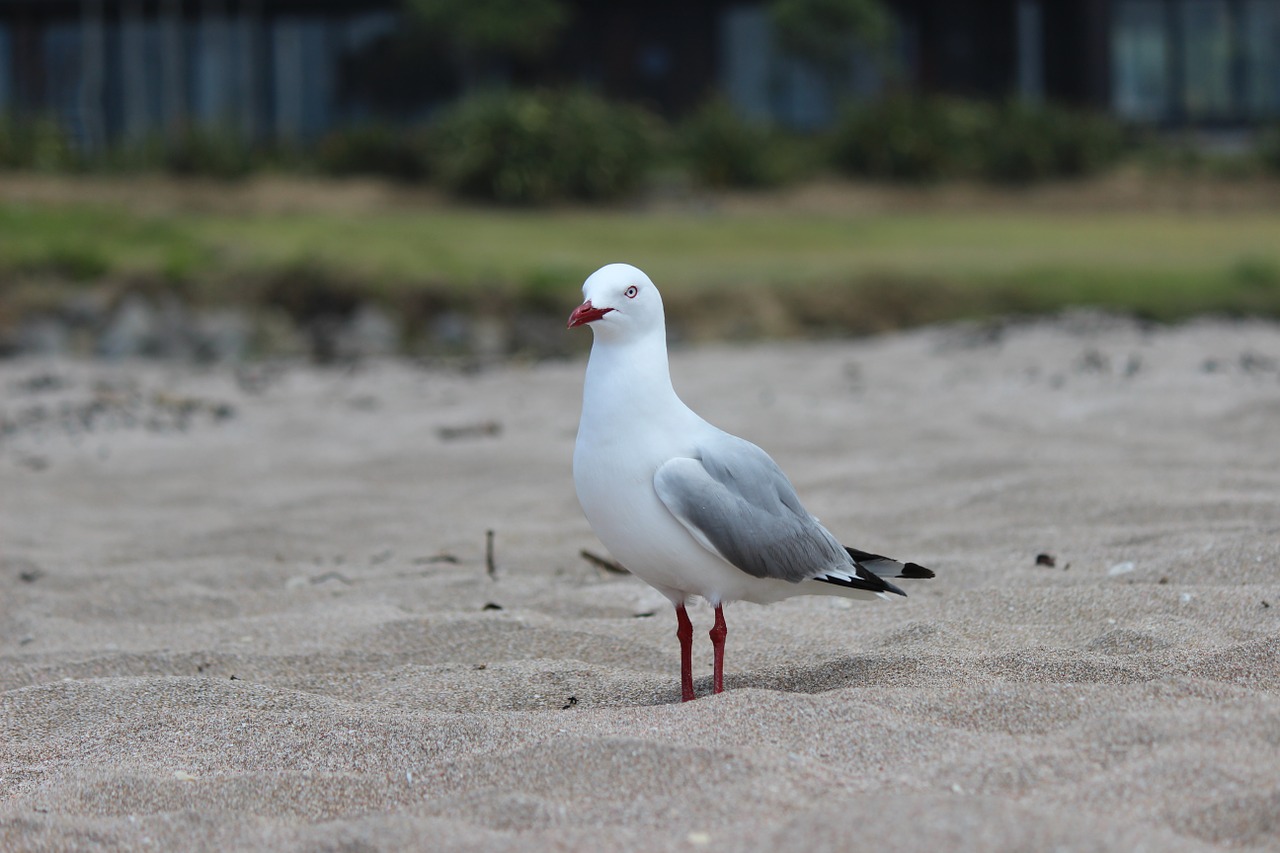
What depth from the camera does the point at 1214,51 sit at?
2325 cm

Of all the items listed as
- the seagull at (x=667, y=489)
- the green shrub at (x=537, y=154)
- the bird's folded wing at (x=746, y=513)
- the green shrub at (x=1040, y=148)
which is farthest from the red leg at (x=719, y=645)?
the green shrub at (x=1040, y=148)

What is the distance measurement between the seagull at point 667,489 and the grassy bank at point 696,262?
21.6 ft

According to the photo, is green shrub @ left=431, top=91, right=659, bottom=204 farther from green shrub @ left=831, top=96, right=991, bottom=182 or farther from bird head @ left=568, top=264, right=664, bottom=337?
bird head @ left=568, top=264, right=664, bottom=337

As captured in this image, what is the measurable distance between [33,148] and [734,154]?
281 inches

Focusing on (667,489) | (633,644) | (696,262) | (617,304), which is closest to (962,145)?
(696,262)

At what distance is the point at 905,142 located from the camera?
14.9 m

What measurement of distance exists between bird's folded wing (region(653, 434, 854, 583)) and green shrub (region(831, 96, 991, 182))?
12.4 metres

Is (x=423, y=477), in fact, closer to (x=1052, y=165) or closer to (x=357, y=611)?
(x=357, y=611)

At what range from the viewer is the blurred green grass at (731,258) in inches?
373

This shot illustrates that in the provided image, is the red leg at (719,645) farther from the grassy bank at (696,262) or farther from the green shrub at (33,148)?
the green shrub at (33,148)

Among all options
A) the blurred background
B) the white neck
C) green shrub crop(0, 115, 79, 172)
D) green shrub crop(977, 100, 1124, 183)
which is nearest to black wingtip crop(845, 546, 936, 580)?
the white neck

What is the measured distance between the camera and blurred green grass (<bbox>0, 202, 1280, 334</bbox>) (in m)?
9.48

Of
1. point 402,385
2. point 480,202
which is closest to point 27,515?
point 402,385

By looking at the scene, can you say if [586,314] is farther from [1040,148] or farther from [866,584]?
[1040,148]
